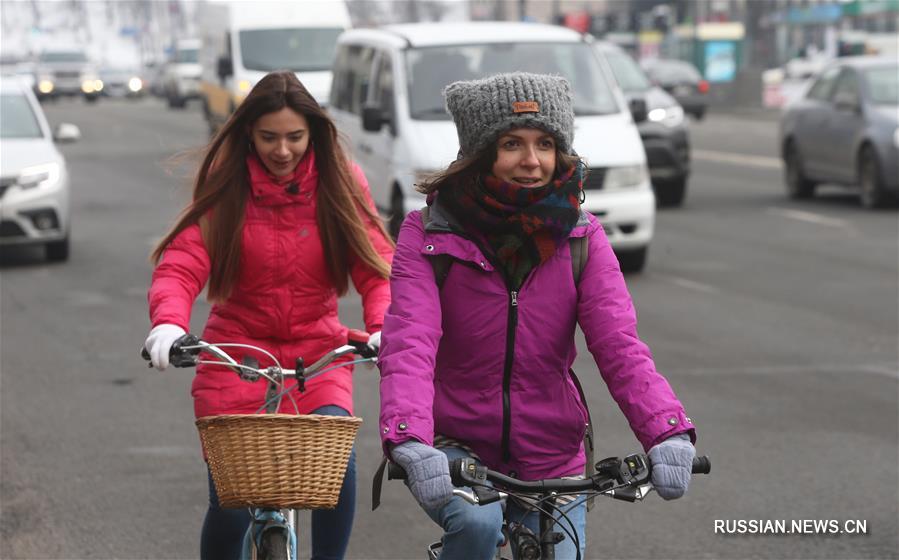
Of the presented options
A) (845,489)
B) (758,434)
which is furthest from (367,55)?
(845,489)

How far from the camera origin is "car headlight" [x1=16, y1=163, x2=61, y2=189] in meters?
14.7

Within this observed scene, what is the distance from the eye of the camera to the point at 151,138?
122 feet

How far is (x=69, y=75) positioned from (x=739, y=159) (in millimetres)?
42103

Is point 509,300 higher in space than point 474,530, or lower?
higher

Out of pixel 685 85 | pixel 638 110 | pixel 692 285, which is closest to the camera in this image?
pixel 692 285

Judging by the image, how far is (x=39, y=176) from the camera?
48.4 ft

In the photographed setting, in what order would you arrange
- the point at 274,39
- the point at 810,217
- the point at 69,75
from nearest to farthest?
the point at 810,217 → the point at 274,39 → the point at 69,75

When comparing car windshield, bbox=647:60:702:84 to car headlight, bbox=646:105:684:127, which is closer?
car headlight, bbox=646:105:684:127

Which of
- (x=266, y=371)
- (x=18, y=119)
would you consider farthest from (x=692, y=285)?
(x=266, y=371)

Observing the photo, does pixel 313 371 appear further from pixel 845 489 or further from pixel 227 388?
pixel 845 489

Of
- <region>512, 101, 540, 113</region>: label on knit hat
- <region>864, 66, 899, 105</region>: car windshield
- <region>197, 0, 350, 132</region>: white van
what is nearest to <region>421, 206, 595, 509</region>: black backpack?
<region>512, 101, 540, 113</region>: label on knit hat

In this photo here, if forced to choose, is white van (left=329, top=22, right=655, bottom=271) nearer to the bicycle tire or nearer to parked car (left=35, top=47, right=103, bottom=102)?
the bicycle tire

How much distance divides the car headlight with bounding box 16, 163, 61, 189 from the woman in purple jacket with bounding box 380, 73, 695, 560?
11526 millimetres

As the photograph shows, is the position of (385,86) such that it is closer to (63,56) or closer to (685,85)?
(685,85)
